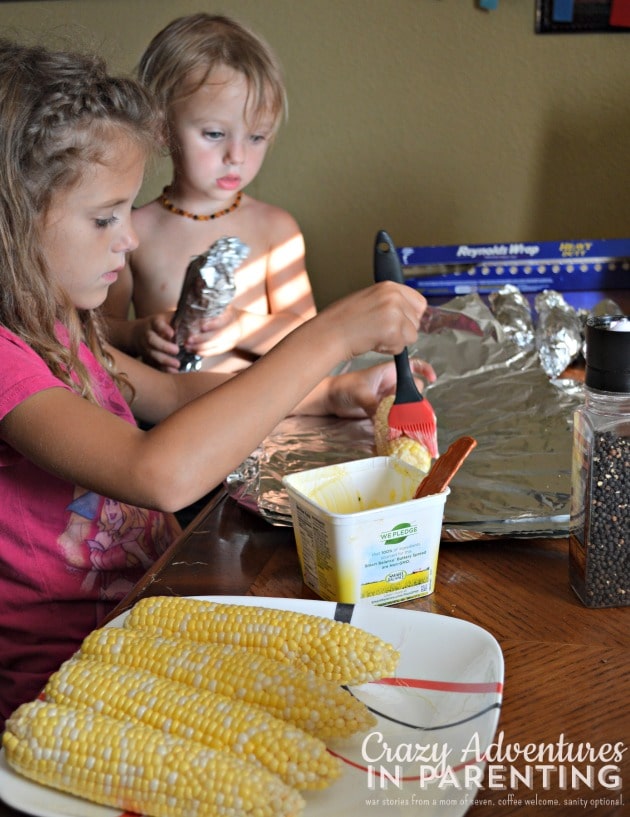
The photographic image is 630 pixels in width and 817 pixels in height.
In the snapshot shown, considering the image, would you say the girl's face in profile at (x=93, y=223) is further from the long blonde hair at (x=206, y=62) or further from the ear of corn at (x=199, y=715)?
the long blonde hair at (x=206, y=62)

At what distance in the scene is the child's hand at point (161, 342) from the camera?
1.41 meters

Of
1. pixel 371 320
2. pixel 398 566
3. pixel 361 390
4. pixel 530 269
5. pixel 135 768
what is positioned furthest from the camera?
pixel 530 269

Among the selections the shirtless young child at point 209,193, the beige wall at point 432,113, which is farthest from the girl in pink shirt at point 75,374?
the beige wall at point 432,113

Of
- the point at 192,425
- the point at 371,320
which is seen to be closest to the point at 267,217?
the point at 371,320

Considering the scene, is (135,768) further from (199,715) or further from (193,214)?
(193,214)

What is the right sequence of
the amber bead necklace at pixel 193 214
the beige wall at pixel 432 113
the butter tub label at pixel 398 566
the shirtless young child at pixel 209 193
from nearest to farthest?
1. the butter tub label at pixel 398 566
2. the shirtless young child at pixel 209 193
3. the amber bead necklace at pixel 193 214
4. the beige wall at pixel 432 113

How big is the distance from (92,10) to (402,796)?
2.13 m

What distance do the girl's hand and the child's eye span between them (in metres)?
0.40

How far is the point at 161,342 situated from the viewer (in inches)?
56.0

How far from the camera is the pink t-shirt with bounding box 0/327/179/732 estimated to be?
35.5 inches

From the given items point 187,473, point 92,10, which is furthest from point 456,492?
point 92,10

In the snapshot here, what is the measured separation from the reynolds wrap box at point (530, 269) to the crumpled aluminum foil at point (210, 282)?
0.50 metres

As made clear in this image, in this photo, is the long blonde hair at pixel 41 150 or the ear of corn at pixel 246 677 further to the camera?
the long blonde hair at pixel 41 150

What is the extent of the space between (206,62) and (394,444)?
0.94 m
